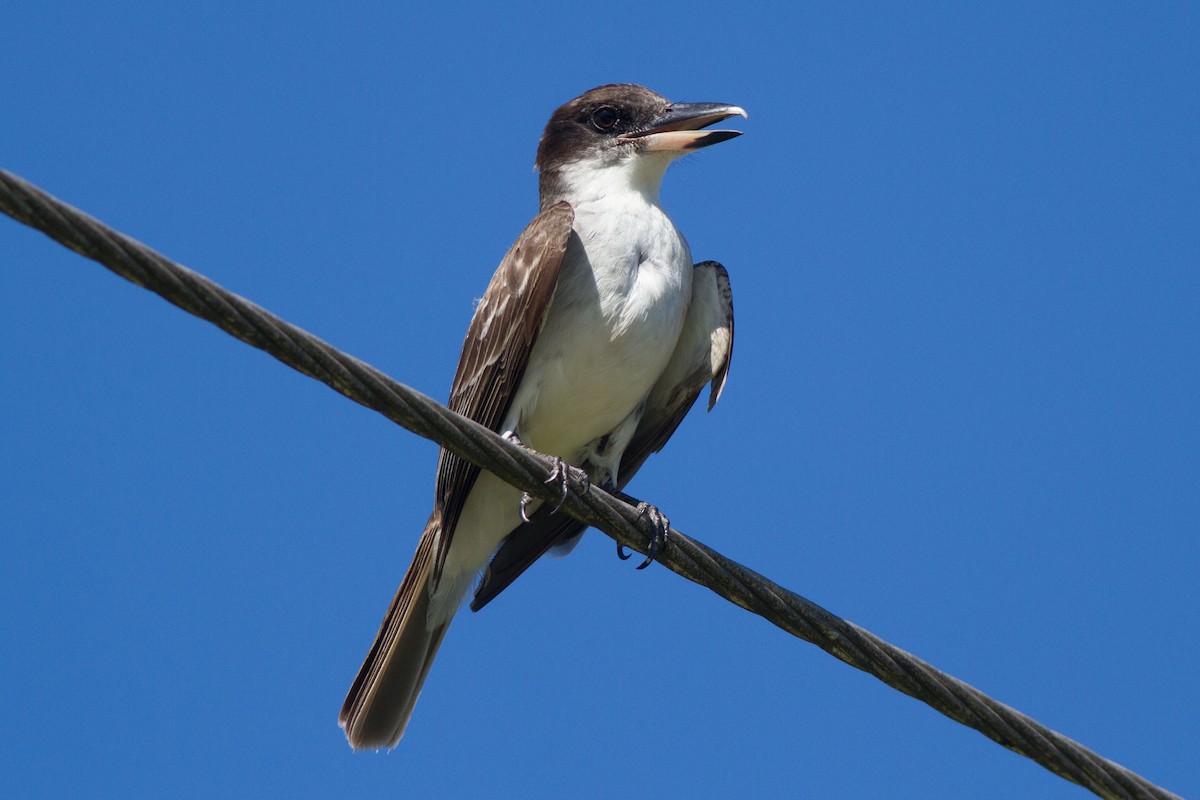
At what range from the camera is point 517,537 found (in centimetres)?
714

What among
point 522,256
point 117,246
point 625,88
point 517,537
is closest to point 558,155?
point 625,88

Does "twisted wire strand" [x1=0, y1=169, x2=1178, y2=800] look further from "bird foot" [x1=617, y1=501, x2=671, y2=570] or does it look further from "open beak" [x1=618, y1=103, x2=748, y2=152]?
"open beak" [x1=618, y1=103, x2=748, y2=152]

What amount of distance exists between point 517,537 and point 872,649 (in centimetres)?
291

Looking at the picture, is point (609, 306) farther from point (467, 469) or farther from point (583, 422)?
point (467, 469)

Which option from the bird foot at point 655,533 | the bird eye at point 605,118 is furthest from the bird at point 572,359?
the bird foot at point 655,533

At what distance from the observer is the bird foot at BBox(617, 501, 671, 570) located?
5.13 meters

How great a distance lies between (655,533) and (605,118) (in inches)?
124

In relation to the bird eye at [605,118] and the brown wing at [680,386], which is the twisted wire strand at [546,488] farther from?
the bird eye at [605,118]

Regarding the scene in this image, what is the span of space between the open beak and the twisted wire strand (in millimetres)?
2622

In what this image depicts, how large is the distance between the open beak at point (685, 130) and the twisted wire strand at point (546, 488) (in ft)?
8.60

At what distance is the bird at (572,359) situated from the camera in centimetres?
648

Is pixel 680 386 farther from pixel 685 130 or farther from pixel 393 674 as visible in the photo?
pixel 393 674

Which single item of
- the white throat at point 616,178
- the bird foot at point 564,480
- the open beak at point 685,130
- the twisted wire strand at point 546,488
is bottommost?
the twisted wire strand at point 546,488

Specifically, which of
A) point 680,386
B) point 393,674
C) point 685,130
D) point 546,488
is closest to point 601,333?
point 680,386
